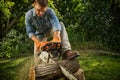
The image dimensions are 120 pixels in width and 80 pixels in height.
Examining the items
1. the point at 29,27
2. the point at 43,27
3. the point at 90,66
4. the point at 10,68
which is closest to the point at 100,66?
the point at 90,66

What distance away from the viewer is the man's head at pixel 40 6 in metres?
5.25

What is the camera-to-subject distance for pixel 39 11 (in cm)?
547

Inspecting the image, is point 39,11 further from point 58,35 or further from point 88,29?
point 88,29

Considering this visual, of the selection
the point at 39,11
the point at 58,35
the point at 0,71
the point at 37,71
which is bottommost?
the point at 0,71

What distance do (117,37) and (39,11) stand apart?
6401 mm

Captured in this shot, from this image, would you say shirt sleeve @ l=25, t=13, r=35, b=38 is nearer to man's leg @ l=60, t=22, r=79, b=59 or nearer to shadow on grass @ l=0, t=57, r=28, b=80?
man's leg @ l=60, t=22, r=79, b=59

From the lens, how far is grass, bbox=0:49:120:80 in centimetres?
807

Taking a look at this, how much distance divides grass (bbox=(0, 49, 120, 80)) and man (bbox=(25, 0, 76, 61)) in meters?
2.44

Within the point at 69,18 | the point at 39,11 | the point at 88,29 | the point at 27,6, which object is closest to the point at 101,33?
the point at 88,29

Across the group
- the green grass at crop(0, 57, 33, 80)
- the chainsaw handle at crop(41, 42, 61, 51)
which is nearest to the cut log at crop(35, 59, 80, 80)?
the chainsaw handle at crop(41, 42, 61, 51)

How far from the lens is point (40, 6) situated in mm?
5328

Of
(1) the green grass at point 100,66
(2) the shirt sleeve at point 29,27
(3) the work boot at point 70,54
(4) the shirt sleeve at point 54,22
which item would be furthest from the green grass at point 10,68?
(3) the work boot at point 70,54

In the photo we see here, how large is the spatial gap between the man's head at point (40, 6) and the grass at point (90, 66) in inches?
111

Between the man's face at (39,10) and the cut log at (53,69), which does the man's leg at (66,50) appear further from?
the man's face at (39,10)
